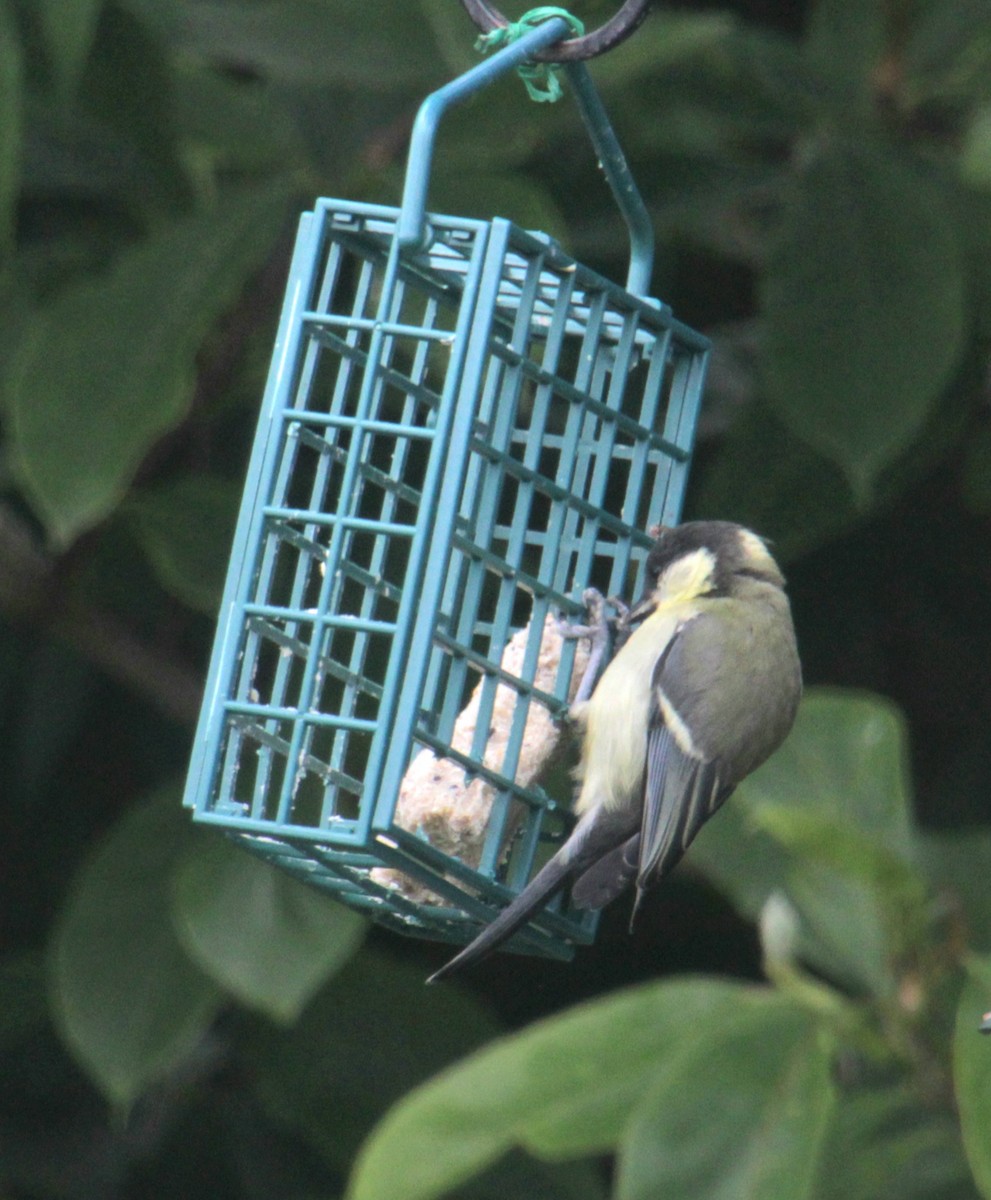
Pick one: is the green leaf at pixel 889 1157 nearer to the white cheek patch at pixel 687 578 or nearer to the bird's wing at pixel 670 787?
the bird's wing at pixel 670 787

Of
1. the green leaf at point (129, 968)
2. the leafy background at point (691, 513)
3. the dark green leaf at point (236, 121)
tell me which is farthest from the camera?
the dark green leaf at point (236, 121)

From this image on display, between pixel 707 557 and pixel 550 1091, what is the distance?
88 cm

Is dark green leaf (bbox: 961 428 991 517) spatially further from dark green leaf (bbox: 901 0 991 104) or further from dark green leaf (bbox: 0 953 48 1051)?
dark green leaf (bbox: 0 953 48 1051)

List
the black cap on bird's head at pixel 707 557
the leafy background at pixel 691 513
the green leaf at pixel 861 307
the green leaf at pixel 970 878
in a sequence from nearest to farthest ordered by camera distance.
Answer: the black cap on bird's head at pixel 707 557 → the leafy background at pixel 691 513 → the green leaf at pixel 861 307 → the green leaf at pixel 970 878

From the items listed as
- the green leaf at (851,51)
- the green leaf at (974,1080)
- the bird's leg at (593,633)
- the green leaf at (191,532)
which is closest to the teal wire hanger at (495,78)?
the bird's leg at (593,633)

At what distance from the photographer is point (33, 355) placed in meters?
3.65

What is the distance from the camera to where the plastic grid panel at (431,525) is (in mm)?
2404

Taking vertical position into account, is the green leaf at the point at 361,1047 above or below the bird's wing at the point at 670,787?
below

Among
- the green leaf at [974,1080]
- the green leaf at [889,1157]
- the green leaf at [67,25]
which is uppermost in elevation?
the green leaf at [67,25]

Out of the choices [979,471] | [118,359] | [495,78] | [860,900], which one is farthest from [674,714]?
[979,471]

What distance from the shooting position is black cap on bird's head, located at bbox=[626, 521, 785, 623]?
2910 millimetres

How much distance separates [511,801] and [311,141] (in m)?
1.86

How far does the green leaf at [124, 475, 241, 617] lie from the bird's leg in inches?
46.1

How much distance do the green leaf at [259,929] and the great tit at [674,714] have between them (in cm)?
77
